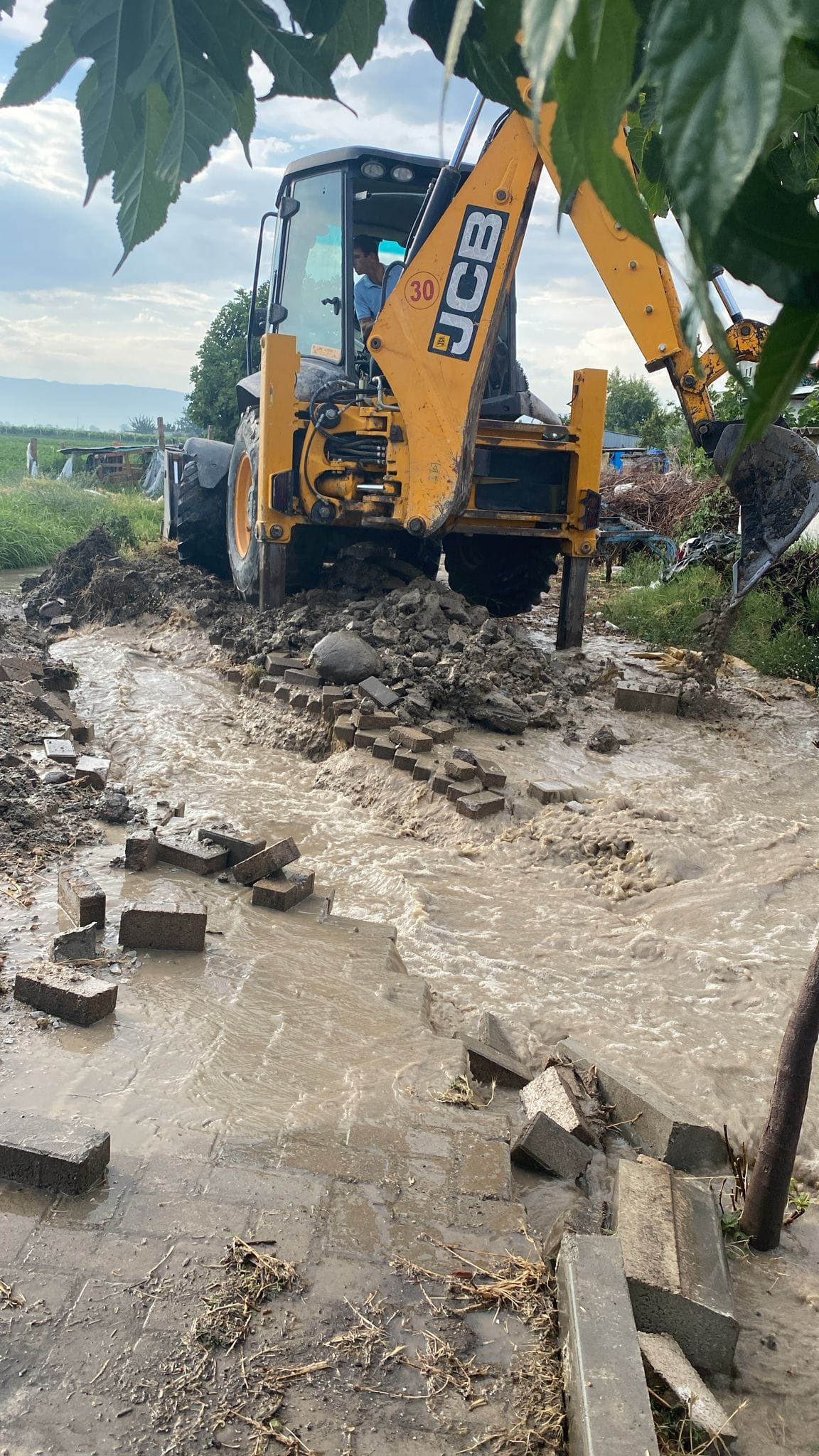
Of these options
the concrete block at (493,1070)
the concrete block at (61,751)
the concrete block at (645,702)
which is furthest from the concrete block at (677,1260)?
the concrete block at (645,702)

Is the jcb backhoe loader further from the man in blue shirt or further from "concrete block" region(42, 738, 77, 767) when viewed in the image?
"concrete block" region(42, 738, 77, 767)

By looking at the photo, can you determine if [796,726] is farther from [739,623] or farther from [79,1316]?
[79,1316]

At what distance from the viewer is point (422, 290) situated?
23.7 feet

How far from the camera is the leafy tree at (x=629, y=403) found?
A: 131 ft

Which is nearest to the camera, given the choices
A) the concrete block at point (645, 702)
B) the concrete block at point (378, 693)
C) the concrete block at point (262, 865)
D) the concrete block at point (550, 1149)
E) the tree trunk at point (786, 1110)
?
the tree trunk at point (786, 1110)

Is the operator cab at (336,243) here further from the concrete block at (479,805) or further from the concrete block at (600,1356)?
the concrete block at (600,1356)

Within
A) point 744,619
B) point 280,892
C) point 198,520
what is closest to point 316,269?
point 198,520

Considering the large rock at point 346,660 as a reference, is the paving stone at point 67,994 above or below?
below

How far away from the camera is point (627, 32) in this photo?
515 mm

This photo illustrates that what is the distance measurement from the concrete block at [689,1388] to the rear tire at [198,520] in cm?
951

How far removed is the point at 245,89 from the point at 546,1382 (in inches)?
90.5

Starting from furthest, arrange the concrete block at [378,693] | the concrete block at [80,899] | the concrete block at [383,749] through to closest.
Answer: the concrete block at [378,693], the concrete block at [383,749], the concrete block at [80,899]

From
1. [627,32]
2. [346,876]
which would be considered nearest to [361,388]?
[346,876]

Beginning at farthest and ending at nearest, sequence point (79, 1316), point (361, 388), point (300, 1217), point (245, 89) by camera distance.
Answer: point (361, 388), point (300, 1217), point (79, 1316), point (245, 89)
